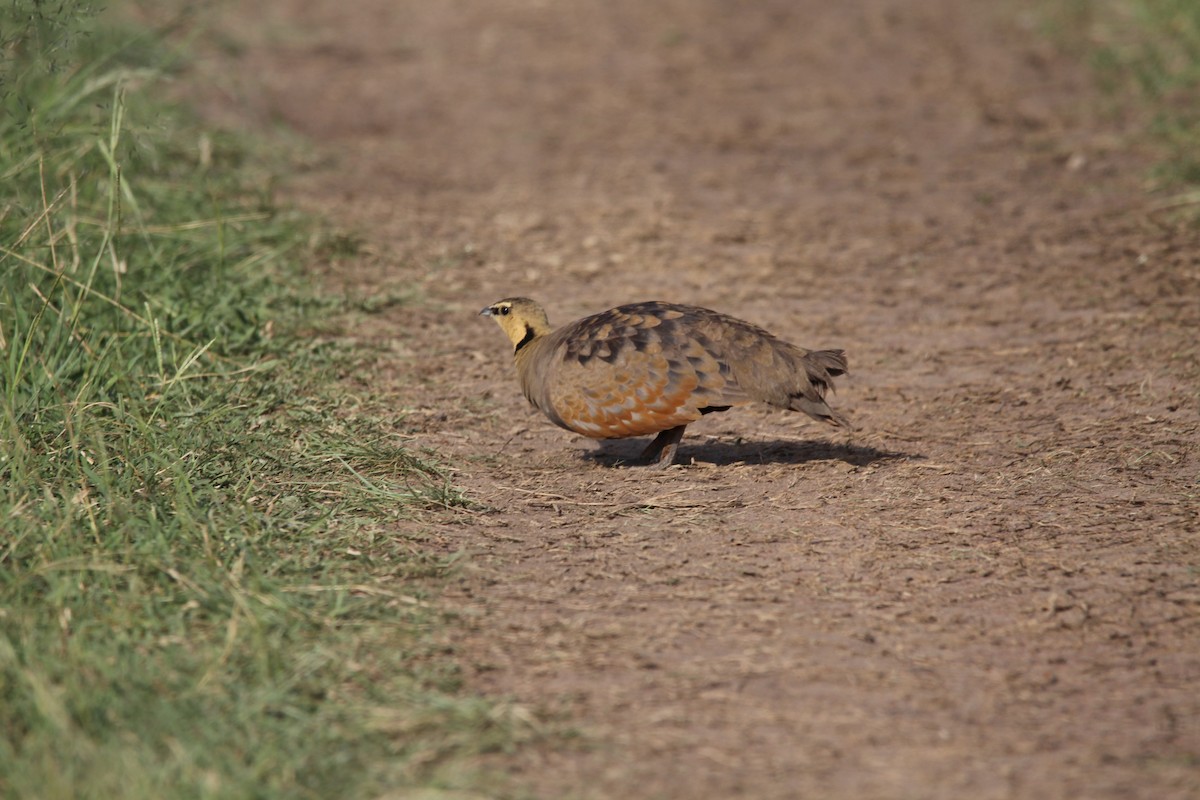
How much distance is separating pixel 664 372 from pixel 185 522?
7.05ft

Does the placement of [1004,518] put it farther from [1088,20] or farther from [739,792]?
[1088,20]

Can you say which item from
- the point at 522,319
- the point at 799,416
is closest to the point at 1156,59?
the point at 799,416

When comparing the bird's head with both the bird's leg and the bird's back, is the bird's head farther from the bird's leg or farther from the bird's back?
the bird's leg

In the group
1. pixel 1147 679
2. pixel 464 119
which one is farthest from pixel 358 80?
pixel 1147 679

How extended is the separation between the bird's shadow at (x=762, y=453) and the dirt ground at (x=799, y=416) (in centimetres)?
3

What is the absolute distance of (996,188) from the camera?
10.5 metres

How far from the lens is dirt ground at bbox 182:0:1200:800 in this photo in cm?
440

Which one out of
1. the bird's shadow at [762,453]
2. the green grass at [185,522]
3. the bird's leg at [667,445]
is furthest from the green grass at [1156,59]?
the green grass at [185,522]

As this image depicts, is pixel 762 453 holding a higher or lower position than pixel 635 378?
lower

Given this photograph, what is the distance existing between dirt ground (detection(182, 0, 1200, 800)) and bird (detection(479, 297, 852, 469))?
37cm

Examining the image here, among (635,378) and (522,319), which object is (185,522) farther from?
(522,319)

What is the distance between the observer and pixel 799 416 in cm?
739

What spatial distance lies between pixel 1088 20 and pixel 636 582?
11.2 meters

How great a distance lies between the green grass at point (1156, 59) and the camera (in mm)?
10320
